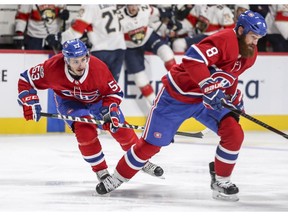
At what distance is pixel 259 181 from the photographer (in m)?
6.00

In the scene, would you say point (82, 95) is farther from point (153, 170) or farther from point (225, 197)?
point (225, 197)

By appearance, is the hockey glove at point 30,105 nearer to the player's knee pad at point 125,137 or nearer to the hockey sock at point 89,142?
the hockey sock at point 89,142

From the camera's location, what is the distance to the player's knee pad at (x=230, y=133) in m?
5.14

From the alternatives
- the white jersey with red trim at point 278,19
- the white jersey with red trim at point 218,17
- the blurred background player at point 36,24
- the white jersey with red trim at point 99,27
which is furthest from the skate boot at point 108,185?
the white jersey with red trim at point 278,19

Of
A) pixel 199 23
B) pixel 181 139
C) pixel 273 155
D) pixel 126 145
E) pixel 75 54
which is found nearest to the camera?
pixel 75 54

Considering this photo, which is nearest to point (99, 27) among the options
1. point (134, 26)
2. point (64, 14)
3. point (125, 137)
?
point (134, 26)

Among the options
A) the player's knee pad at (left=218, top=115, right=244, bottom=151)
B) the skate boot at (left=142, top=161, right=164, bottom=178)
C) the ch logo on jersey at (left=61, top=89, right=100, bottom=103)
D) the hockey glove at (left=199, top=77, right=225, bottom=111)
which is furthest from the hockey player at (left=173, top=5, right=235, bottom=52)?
the hockey glove at (left=199, top=77, right=225, bottom=111)

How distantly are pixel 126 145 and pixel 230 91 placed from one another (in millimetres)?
721

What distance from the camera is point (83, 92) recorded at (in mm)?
5547

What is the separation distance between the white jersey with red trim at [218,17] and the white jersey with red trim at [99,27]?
116 cm

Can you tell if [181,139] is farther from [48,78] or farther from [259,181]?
[48,78]

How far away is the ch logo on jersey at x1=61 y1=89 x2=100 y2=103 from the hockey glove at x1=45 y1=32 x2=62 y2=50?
10.0ft

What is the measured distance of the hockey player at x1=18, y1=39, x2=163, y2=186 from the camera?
545 centimetres
